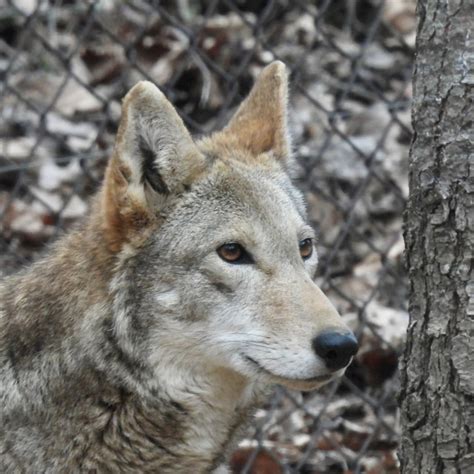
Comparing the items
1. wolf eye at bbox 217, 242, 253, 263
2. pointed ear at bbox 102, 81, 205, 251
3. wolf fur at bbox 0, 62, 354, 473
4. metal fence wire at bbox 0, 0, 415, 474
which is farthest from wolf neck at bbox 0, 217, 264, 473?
metal fence wire at bbox 0, 0, 415, 474

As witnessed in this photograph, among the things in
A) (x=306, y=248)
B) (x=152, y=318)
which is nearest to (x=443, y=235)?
(x=306, y=248)

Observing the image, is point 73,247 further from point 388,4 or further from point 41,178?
point 388,4

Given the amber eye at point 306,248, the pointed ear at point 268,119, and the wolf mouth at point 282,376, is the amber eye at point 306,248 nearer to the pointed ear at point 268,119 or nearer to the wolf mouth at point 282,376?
the pointed ear at point 268,119

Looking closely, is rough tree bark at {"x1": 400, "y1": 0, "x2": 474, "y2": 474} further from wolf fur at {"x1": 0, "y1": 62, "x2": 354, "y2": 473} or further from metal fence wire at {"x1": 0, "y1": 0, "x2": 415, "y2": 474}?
metal fence wire at {"x1": 0, "y1": 0, "x2": 415, "y2": 474}

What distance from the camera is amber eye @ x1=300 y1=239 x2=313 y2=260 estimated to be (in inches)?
175

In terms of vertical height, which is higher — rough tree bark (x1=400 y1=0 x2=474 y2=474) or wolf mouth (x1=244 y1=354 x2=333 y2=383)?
rough tree bark (x1=400 y1=0 x2=474 y2=474)

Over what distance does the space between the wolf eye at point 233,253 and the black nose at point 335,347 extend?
1.56 ft

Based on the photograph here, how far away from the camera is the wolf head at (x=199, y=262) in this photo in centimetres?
402

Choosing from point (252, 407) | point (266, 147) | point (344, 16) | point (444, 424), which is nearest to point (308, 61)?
point (344, 16)

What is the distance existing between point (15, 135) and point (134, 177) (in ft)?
13.0

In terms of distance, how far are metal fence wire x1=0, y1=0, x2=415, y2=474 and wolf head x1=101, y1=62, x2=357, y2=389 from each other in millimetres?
1785

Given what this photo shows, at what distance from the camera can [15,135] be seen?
26.0ft

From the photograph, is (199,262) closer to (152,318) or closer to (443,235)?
(152,318)

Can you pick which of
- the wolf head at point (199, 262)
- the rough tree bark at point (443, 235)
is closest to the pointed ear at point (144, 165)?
the wolf head at point (199, 262)
